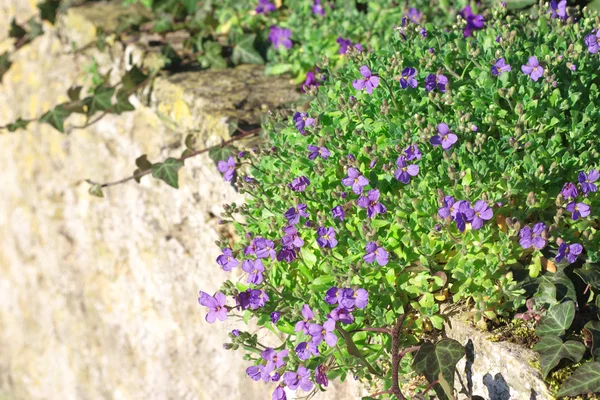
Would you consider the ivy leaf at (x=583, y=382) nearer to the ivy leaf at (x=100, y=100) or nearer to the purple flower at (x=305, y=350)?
the purple flower at (x=305, y=350)

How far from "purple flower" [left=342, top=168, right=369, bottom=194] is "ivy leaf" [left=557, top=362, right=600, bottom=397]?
0.68 m

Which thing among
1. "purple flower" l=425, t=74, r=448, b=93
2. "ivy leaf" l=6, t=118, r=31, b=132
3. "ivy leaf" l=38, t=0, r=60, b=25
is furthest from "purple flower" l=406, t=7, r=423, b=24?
"ivy leaf" l=38, t=0, r=60, b=25

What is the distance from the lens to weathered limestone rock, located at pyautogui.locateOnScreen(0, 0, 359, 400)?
2975mm

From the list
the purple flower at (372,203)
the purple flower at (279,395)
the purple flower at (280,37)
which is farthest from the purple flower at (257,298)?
the purple flower at (280,37)

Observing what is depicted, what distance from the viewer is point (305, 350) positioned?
177 cm

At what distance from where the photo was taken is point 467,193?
5.86 ft

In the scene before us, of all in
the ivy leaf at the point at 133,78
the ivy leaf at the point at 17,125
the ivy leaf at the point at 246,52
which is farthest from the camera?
the ivy leaf at the point at 17,125

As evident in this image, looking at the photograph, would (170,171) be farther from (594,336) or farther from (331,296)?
(594,336)

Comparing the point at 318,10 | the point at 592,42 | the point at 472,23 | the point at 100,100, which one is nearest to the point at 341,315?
A: the point at 592,42

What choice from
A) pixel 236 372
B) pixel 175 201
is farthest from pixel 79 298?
pixel 236 372

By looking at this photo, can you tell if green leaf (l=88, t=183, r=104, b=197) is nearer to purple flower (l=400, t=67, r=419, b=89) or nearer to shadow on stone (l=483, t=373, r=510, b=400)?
purple flower (l=400, t=67, r=419, b=89)

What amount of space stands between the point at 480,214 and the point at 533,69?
45 centimetres

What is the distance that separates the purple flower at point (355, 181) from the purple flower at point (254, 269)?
Answer: 315mm

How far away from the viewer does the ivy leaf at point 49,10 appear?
411 cm
